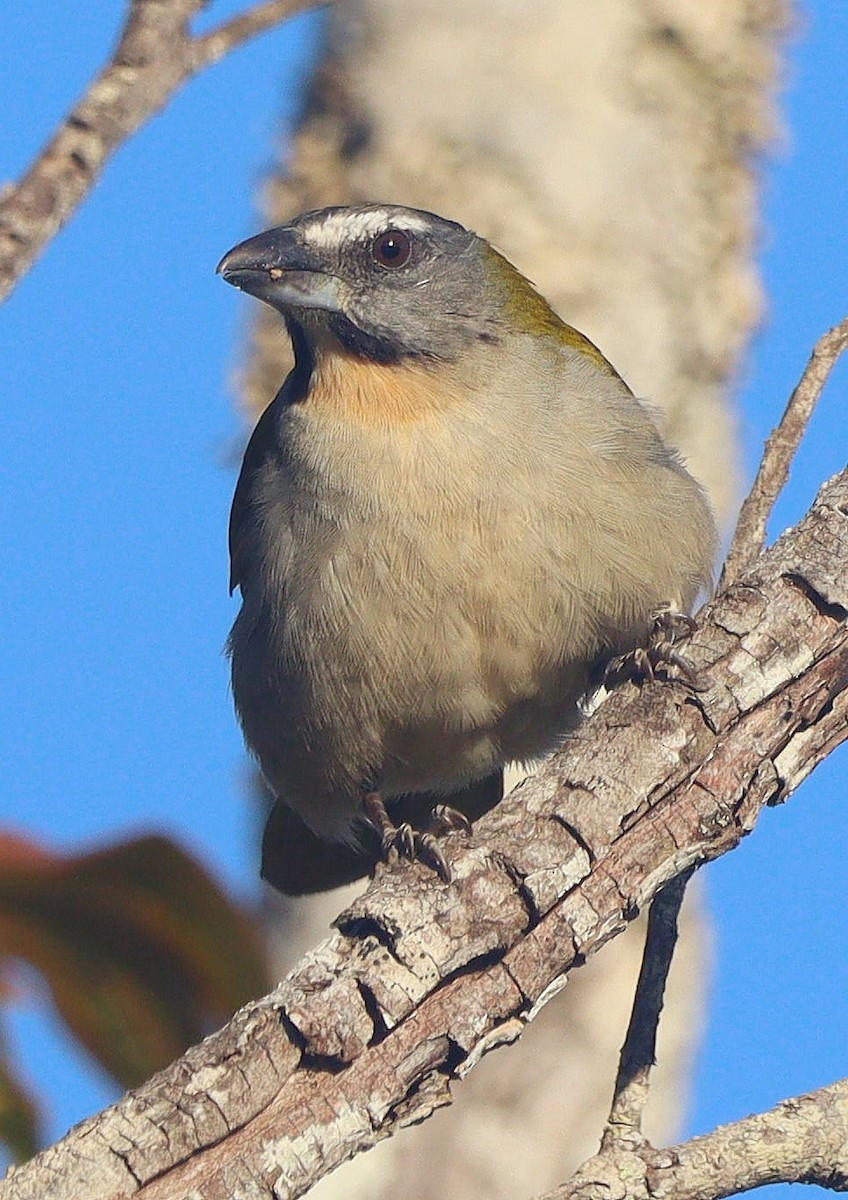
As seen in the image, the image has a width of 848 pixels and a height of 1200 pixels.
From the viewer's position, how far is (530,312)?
673 centimetres

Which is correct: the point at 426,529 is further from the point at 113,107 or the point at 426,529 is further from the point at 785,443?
the point at 113,107

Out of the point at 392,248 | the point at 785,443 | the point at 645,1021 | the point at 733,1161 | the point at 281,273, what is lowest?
the point at 733,1161

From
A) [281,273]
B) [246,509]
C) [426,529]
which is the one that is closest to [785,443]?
[426,529]

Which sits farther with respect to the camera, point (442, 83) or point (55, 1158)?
point (442, 83)

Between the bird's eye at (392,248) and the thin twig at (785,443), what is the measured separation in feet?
5.45

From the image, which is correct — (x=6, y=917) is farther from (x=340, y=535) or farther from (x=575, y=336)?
(x=575, y=336)

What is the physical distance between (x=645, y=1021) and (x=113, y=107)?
2.62 meters

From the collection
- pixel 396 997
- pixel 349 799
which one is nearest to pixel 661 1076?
pixel 349 799

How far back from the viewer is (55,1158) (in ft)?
12.0

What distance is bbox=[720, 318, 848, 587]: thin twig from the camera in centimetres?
527

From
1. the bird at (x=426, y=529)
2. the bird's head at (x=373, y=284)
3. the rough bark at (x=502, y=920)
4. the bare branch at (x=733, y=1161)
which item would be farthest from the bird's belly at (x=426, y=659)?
the bare branch at (x=733, y=1161)

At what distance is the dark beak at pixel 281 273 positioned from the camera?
19.3ft

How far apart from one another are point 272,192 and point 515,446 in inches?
195

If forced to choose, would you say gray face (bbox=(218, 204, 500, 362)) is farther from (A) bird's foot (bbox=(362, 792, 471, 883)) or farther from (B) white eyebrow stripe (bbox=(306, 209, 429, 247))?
(A) bird's foot (bbox=(362, 792, 471, 883))
